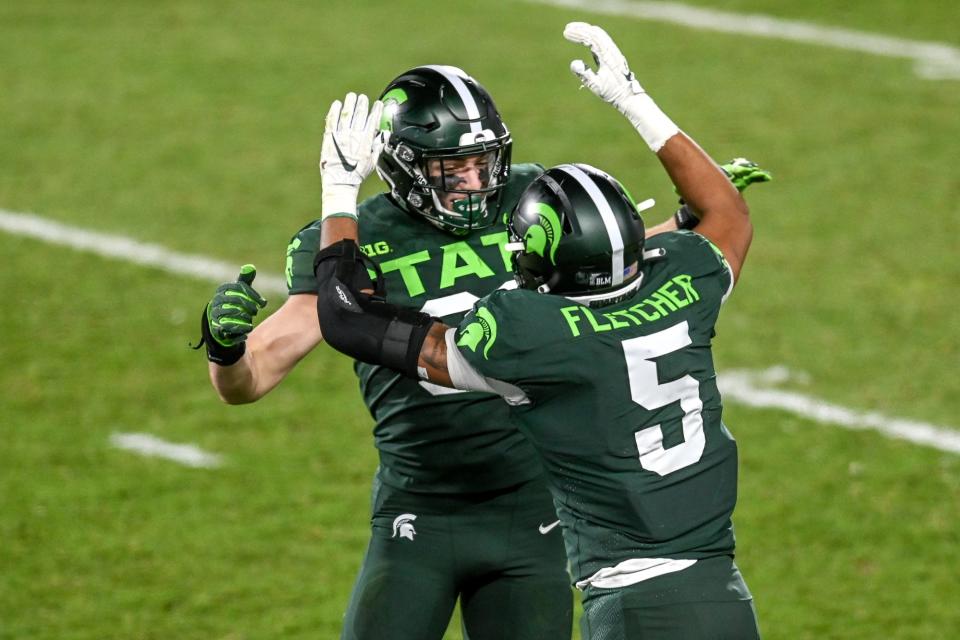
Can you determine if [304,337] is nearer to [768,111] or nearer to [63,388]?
[63,388]

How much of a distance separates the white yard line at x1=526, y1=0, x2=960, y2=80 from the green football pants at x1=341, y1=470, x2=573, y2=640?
27.4 feet

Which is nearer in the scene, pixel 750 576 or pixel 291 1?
pixel 750 576

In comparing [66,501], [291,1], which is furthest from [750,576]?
[291,1]

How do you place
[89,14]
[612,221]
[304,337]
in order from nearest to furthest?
[612,221] < [304,337] < [89,14]

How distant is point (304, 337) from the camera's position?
4.70 meters

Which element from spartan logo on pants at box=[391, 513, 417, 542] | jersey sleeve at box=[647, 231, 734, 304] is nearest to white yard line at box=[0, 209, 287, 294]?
spartan logo on pants at box=[391, 513, 417, 542]

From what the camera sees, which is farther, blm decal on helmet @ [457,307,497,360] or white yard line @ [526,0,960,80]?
white yard line @ [526,0,960,80]

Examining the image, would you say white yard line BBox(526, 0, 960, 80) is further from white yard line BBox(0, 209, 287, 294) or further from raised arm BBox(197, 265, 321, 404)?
raised arm BBox(197, 265, 321, 404)

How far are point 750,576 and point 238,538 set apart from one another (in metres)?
2.19

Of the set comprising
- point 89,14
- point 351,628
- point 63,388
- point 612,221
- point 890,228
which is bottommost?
point 89,14

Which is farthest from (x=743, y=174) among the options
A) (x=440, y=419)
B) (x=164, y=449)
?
(x=164, y=449)

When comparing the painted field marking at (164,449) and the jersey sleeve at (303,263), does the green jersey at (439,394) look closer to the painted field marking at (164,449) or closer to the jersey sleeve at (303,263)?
the jersey sleeve at (303,263)

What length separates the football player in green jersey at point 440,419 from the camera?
473 cm

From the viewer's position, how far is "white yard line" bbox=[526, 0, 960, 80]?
41.1ft
